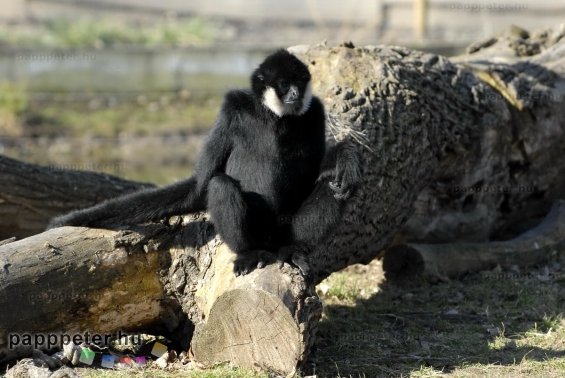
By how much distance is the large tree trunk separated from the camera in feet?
21.1

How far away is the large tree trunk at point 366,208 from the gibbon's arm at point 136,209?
5.3 inches

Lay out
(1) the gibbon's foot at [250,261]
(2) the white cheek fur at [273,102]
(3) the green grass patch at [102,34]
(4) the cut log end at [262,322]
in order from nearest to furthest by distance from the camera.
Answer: (4) the cut log end at [262,322]
(1) the gibbon's foot at [250,261]
(2) the white cheek fur at [273,102]
(3) the green grass patch at [102,34]

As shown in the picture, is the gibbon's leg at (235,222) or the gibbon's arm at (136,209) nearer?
the gibbon's leg at (235,222)

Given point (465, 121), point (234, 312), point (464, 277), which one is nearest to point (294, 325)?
point (234, 312)

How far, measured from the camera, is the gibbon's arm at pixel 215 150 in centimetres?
713

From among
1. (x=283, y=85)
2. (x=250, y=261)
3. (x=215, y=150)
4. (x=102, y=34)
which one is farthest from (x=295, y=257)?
(x=102, y=34)

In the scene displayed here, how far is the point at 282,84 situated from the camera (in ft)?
22.6

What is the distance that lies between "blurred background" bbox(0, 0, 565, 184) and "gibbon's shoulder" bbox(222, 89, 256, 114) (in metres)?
8.91

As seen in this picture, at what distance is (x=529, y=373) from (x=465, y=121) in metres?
3.70

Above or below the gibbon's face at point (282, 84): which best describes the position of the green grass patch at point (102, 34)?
→ below

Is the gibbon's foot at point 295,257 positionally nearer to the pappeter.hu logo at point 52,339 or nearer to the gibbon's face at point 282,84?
the gibbon's face at point 282,84

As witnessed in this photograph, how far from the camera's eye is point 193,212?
24.1 ft

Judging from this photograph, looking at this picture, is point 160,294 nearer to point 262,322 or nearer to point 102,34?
point 262,322

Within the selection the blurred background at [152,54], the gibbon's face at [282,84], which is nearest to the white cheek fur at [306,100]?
the gibbon's face at [282,84]
